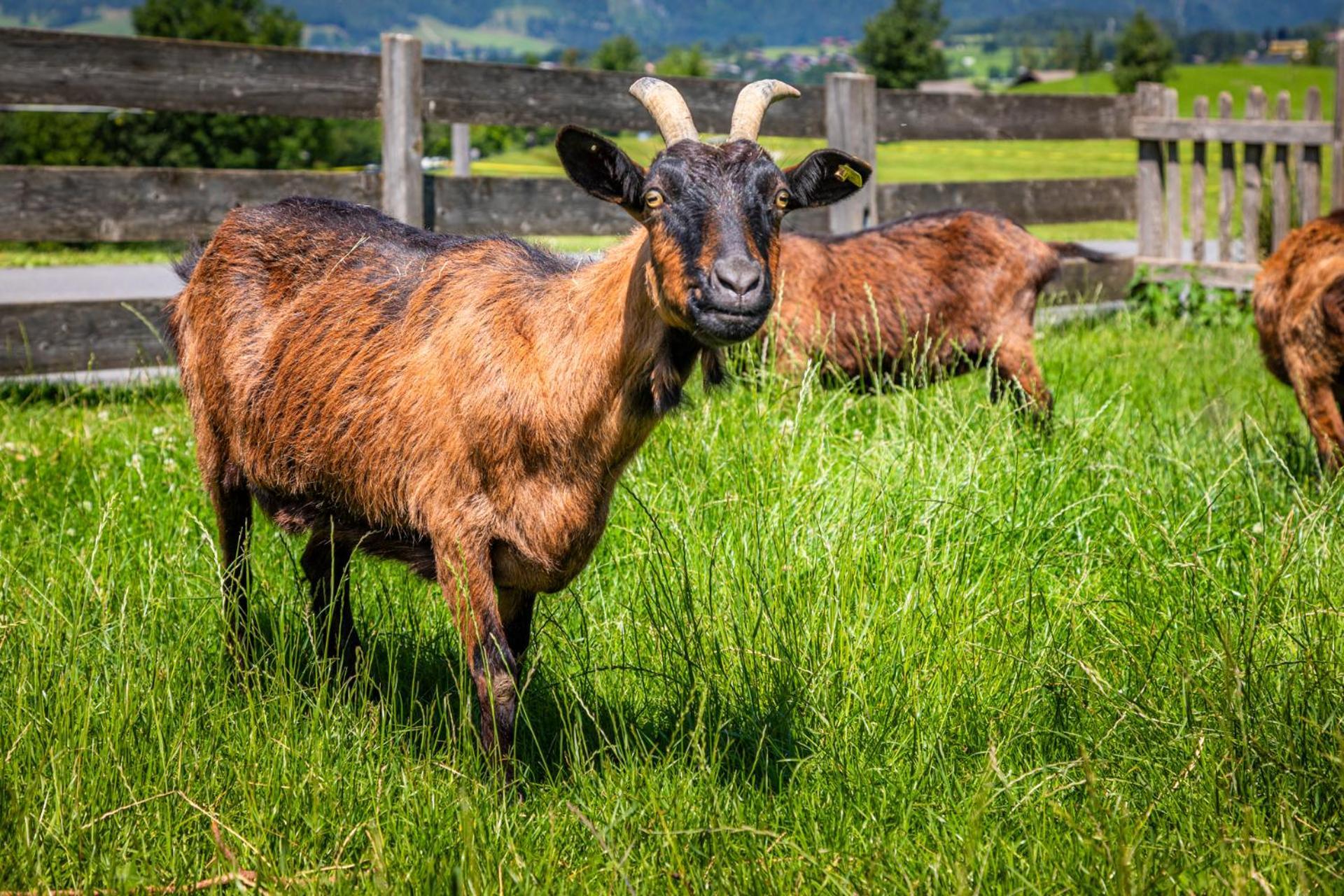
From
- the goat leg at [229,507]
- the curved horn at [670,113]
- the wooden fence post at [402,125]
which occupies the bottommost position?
the goat leg at [229,507]

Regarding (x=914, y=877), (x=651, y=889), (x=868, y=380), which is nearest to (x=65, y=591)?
(x=651, y=889)

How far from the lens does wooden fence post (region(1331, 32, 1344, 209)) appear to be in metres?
11.1

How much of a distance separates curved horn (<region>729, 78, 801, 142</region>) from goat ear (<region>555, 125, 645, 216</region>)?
0.96ft

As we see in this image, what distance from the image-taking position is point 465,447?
357cm

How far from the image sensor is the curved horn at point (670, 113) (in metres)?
3.52

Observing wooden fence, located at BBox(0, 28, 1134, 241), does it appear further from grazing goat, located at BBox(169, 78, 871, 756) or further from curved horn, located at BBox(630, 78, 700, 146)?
curved horn, located at BBox(630, 78, 700, 146)

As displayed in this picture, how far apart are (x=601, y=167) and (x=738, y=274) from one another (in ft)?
2.12

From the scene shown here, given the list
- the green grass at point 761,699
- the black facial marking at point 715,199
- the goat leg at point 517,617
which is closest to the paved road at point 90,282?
the green grass at point 761,699

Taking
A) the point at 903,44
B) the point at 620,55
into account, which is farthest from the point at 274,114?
the point at 903,44

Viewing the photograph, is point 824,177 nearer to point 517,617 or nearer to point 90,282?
point 517,617

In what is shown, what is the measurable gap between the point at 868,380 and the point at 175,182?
15.1 feet

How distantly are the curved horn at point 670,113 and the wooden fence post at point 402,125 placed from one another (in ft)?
17.2

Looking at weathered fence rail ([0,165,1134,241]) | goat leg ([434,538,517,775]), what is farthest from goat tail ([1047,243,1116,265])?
goat leg ([434,538,517,775])

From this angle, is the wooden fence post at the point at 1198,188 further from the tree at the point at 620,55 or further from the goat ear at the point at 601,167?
the tree at the point at 620,55
